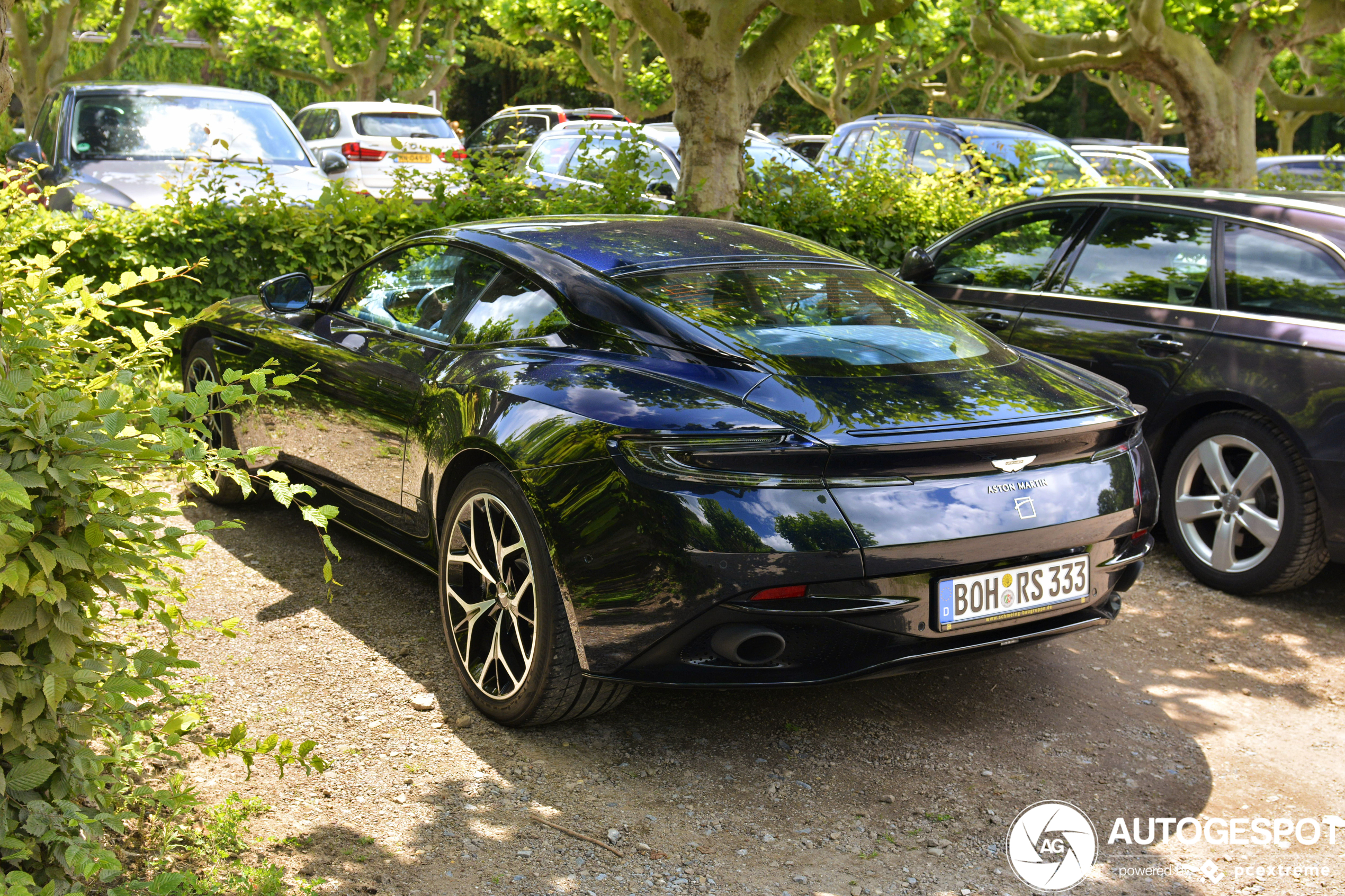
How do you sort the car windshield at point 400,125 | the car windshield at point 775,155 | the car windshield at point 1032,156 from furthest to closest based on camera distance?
1. the car windshield at point 400,125
2. the car windshield at point 775,155
3. the car windshield at point 1032,156

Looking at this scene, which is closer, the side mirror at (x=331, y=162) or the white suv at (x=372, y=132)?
the side mirror at (x=331, y=162)

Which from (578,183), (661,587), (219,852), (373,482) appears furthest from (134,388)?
(578,183)

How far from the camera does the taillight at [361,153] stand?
17.5 metres

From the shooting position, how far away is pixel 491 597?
3.67 meters

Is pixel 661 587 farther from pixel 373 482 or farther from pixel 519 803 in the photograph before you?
pixel 373 482

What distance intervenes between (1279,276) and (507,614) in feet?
11.8

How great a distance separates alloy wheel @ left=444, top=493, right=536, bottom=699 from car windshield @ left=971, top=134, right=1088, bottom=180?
28.3ft

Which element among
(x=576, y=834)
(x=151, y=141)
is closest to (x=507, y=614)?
(x=576, y=834)

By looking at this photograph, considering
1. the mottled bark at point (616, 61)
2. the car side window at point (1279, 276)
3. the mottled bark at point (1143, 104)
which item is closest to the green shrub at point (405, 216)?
the car side window at point (1279, 276)

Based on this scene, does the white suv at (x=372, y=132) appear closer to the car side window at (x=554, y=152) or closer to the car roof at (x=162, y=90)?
the car side window at (x=554, y=152)

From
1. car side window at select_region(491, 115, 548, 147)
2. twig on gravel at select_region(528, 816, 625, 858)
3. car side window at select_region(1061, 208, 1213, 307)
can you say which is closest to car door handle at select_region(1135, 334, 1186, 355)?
car side window at select_region(1061, 208, 1213, 307)

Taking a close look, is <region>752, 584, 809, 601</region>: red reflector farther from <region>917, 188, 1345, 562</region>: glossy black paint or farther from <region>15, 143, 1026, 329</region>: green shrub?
<region>15, 143, 1026, 329</region>: green shrub

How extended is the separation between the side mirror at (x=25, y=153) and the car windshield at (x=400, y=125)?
9529 millimetres

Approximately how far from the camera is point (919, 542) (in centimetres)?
313
